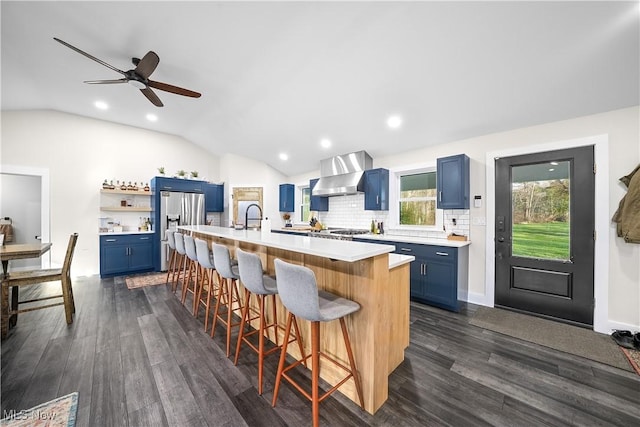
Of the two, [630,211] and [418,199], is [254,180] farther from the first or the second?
[630,211]

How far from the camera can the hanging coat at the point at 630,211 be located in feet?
7.32

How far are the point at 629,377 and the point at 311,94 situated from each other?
164 inches

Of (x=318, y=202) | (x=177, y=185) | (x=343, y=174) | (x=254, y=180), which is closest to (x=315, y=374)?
(x=343, y=174)

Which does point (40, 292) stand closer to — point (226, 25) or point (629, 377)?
point (226, 25)

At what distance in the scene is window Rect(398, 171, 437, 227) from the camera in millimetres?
3877

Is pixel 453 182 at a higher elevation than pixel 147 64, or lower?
lower

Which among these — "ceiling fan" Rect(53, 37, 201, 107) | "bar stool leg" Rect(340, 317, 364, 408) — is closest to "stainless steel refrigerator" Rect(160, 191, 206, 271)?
"ceiling fan" Rect(53, 37, 201, 107)

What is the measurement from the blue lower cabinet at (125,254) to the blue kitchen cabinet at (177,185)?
42.9 inches

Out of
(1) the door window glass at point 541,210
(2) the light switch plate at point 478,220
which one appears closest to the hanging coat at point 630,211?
(1) the door window glass at point 541,210

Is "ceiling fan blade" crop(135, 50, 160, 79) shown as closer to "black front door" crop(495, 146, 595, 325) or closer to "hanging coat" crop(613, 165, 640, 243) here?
"black front door" crop(495, 146, 595, 325)

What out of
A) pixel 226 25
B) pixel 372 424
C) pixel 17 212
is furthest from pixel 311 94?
pixel 17 212

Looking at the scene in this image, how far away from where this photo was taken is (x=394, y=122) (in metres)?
3.45

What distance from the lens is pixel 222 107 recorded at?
13.7 ft

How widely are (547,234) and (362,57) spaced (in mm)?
2999
